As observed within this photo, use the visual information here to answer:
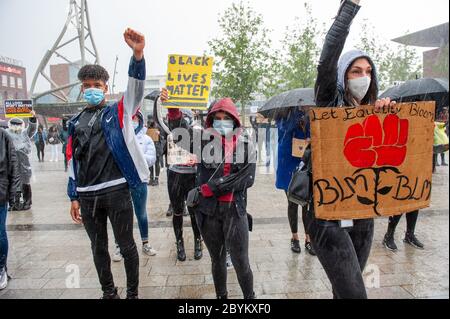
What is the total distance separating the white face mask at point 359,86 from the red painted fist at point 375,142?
9.2 inches

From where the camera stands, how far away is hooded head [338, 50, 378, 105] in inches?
84.4

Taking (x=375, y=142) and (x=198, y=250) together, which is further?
(x=198, y=250)

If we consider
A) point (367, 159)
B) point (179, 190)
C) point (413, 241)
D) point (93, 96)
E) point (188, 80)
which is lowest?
point (413, 241)

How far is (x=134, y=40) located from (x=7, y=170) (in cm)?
214

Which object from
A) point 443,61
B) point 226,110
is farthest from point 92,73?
point 443,61

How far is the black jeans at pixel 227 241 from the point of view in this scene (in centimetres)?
286

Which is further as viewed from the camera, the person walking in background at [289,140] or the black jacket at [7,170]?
the person walking in background at [289,140]

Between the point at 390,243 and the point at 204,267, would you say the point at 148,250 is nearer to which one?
the point at 204,267

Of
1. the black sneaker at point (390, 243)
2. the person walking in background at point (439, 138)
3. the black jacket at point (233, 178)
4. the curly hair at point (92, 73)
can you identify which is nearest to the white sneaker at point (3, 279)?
the curly hair at point (92, 73)

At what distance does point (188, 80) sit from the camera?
5.71 metres

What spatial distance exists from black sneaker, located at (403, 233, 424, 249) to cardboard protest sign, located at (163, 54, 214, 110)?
11.3 feet

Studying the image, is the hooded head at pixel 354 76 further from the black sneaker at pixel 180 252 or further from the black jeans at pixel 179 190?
the black sneaker at pixel 180 252

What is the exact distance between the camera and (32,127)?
738 cm
